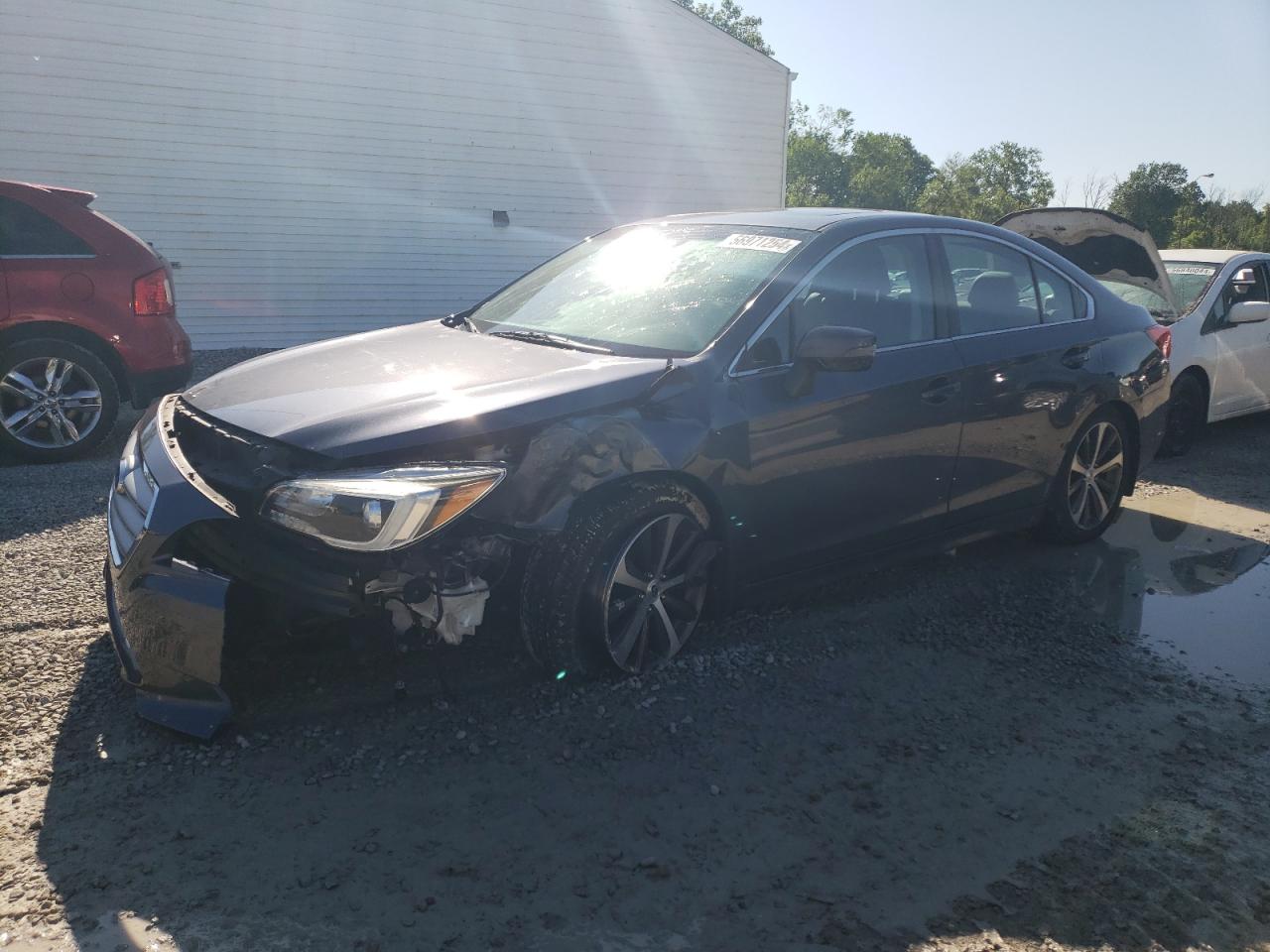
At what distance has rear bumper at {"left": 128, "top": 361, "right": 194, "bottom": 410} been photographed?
273 inches

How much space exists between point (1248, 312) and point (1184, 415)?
86 cm

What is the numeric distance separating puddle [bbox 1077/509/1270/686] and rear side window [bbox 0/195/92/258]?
6.48 m

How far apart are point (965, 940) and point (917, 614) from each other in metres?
2.12

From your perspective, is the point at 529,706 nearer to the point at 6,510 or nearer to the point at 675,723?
the point at 675,723

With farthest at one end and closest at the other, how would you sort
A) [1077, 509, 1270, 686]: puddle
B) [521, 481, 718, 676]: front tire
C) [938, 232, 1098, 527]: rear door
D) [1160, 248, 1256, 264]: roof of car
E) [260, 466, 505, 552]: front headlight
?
[1160, 248, 1256, 264]: roof of car, [938, 232, 1098, 527]: rear door, [1077, 509, 1270, 686]: puddle, [521, 481, 718, 676]: front tire, [260, 466, 505, 552]: front headlight

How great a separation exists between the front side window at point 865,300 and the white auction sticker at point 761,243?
166 millimetres

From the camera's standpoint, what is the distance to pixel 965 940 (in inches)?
95.6

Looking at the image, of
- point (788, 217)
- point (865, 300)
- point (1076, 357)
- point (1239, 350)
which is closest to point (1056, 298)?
point (1076, 357)

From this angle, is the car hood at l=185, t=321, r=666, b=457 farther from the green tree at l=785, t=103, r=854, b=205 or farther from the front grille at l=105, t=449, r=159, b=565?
the green tree at l=785, t=103, r=854, b=205

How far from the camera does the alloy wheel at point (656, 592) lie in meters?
3.48

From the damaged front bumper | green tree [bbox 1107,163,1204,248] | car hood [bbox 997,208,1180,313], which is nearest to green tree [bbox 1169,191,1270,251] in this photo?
green tree [bbox 1107,163,1204,248]

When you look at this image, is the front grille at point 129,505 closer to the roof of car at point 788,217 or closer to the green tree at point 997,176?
the roof of car at point 788,217

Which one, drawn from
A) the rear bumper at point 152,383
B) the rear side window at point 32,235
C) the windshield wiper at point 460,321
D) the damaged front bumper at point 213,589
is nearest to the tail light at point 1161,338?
the windshield wiper at point 460,321

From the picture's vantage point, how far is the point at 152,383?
698 cm
